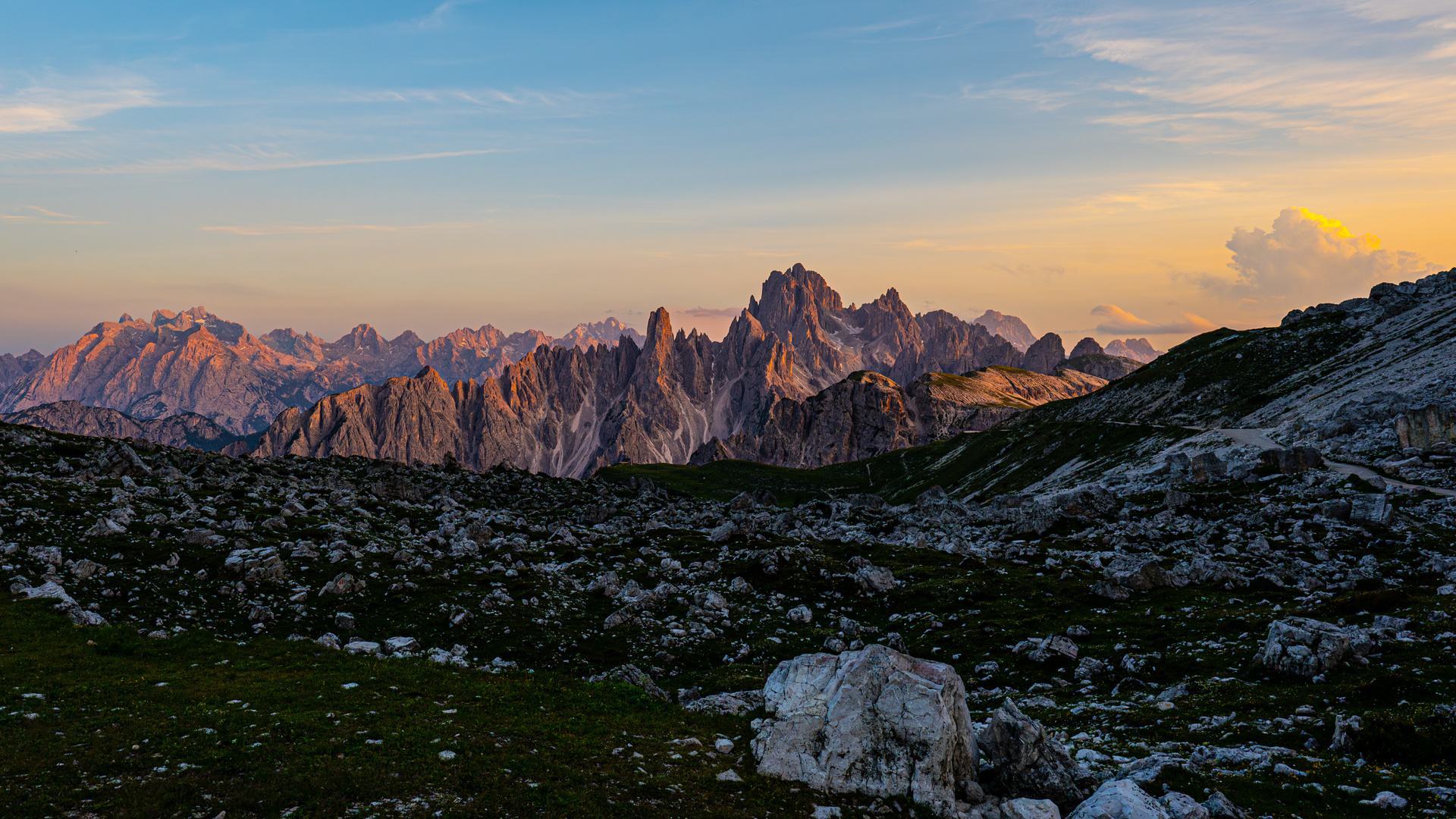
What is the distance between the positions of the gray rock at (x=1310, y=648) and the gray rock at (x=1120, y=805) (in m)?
15.4

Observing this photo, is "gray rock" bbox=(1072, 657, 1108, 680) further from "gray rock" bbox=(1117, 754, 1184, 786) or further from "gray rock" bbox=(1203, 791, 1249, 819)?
"gray rock" bbox=(1203, 791, 1249, 819)

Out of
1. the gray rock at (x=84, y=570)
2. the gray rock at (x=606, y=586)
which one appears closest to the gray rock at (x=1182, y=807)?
the gray rock at (x=606, y=586)

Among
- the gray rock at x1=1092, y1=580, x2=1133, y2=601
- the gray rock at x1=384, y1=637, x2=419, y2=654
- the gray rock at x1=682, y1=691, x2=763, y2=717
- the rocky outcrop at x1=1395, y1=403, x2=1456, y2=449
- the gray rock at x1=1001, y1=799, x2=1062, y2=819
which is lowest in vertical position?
the gray rock at x1=1092, y1=580, x2=1133, y2=601

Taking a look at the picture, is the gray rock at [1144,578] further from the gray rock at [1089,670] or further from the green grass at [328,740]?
the green grass at [328,740]

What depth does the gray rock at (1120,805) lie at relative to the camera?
1661cm

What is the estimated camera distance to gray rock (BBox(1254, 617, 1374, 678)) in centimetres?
2730

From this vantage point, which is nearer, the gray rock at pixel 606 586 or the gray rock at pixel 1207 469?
the gray rock at pixel 606 586

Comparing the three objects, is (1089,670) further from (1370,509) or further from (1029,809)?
(1370,509)

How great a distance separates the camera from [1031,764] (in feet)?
63.8

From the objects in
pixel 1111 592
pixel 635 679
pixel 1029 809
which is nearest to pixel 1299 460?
pixel 1111 592

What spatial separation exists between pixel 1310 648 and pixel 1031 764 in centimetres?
1757

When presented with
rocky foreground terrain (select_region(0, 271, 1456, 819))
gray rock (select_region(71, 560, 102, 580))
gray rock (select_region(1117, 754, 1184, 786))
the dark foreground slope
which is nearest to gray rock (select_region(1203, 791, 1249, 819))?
rocky foreground terrain (select_region(0, 271, 1456, 819))

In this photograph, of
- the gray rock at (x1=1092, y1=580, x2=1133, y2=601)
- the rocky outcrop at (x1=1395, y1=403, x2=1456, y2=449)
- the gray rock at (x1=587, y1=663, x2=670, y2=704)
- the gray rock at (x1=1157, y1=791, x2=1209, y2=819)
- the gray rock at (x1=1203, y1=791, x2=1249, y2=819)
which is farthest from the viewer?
the rocky outcrop at (x1=1395, y1=403, x2=1456, y2=449)

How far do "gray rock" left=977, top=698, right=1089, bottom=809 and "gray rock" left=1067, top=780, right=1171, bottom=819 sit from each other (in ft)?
3.52
